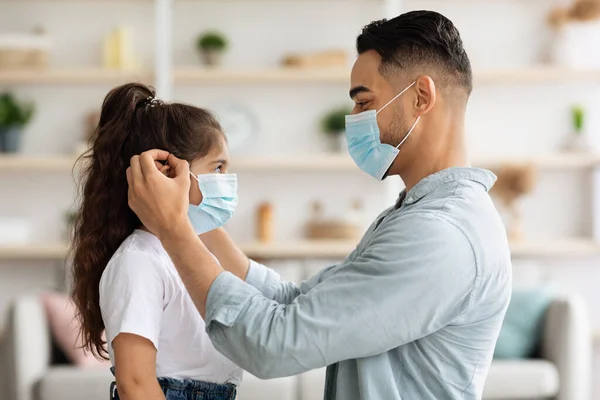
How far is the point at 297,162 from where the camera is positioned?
17.0 ft

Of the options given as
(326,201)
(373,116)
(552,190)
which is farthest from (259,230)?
(373,116)

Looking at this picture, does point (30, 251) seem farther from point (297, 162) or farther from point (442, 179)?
point (442, 179)

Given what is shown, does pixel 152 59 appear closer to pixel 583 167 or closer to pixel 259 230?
pixel 259 230

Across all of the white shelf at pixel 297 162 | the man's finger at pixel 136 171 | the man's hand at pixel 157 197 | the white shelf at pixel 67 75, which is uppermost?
the white shelf at pixel 67 75

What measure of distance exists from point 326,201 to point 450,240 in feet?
13.3

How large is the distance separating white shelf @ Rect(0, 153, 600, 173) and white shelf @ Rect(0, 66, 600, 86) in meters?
0.44

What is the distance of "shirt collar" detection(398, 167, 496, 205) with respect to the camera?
1591 mm

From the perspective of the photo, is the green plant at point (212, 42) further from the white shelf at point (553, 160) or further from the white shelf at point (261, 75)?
the white shelf at point (553, 160)

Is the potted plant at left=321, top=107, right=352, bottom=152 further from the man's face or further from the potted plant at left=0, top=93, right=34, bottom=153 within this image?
the man's face

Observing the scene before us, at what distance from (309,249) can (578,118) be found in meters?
1.75

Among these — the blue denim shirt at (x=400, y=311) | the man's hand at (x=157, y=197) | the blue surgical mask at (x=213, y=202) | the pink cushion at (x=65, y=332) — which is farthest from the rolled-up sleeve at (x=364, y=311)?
the pink cushion at (x=65, y=332)

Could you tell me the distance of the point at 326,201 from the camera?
550cm

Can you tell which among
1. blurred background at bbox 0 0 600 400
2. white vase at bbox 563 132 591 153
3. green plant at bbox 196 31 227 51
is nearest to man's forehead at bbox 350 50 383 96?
blurred background at bbox 0 0 600 400

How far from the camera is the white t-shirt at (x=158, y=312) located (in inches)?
62.4
